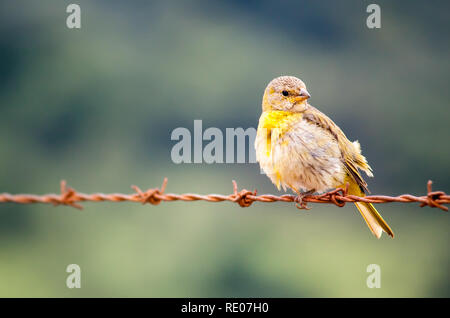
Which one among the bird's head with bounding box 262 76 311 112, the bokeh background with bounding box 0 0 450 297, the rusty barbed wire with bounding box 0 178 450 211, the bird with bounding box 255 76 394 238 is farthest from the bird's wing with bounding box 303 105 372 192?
the bokeh background with bounding box 0 0 450 297

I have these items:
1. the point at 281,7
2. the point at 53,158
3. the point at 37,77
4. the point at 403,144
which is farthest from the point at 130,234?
the point at 281,7

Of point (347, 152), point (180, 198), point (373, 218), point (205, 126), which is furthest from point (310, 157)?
point (205, 126)

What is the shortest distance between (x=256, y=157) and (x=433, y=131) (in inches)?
1341

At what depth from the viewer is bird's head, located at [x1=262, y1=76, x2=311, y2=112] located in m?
6.63

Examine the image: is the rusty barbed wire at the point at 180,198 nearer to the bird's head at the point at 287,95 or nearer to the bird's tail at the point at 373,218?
the bird's tail at the point at 373,218

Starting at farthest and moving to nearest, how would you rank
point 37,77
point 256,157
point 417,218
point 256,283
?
point 37,77 → point 417,218 → point 256,283 → point 256,157

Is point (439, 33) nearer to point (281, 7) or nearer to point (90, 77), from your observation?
point (281, 7)

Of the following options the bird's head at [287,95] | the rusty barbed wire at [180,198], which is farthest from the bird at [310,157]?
the rusty barbed wire at [180,198]

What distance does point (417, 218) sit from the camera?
31.8 m

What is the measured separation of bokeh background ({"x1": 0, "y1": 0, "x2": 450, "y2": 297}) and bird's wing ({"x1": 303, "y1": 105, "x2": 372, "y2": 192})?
16594 millimetres

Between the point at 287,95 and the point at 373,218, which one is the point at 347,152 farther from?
the point at 287,95

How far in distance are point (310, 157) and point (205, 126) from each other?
25920 millimetres

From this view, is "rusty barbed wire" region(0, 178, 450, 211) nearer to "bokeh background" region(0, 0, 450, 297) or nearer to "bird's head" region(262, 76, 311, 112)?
"bird's head" region(262, 76, 311, 112)

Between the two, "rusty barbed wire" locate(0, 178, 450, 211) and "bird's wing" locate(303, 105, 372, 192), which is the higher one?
"bird's wing" locate(303, 105, 372, 192)
